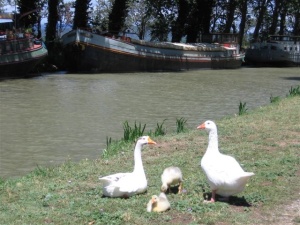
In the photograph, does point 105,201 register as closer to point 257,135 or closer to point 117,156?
point 117,156

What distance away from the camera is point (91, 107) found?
19125 mm

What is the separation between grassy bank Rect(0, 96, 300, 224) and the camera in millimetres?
6258

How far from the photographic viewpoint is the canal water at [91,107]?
39.8 ft

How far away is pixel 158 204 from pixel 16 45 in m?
25.5

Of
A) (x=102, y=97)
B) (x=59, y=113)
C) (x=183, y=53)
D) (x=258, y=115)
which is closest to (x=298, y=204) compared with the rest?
(x=258, y=115)

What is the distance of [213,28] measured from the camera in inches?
2274

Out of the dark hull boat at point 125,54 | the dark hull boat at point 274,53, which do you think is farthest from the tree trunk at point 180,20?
the dark hull boat at point 274,53

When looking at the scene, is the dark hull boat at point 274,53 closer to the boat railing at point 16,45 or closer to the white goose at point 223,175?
the boat railing at point 16,45

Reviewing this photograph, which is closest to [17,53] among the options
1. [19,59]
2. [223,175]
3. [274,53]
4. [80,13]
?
[19,59]

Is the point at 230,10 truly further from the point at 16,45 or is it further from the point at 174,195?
the point at 174,195

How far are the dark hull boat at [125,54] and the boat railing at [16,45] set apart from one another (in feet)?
10.6

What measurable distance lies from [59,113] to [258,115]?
6381 millimetres

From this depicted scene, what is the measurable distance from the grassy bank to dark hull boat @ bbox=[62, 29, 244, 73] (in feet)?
79.0

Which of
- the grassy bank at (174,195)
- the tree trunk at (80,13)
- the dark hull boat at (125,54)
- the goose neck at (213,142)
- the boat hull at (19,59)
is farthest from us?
the tree trunk at (80,13)
